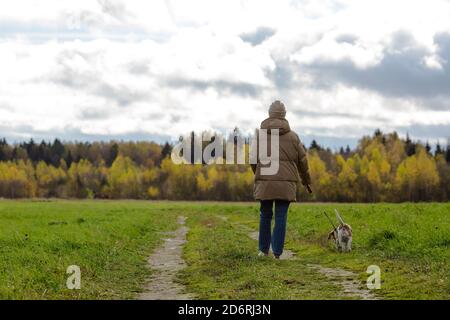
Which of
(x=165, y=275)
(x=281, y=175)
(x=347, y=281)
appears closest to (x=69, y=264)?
(x=165, y=275)

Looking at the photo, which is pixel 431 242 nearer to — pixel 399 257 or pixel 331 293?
pixel 399 257

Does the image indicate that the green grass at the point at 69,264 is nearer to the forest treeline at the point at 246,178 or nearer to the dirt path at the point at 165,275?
the dirt path at the point at 165,275

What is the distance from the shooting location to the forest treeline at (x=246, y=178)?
136 meters

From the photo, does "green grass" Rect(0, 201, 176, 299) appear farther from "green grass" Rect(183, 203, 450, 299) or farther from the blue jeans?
the blue jeans

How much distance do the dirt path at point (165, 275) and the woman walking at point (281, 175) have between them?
8.91 feet

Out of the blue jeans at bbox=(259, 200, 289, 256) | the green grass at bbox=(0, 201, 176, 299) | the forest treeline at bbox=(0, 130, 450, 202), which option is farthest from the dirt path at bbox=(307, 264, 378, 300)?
the forest treeline at bbox=(0, 130, 450, 202)

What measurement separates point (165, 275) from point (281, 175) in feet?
12.2

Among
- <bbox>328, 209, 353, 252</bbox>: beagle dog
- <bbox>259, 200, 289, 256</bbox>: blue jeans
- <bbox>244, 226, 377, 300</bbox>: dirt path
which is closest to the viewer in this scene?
<bbox>244, 226, 377, 300</bbox>: dirt path

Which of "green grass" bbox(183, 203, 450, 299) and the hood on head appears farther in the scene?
the hood on head

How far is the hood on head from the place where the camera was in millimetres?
14422

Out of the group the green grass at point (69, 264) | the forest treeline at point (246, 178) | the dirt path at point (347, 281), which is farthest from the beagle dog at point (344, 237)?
the forest treeline at point (246, 178)

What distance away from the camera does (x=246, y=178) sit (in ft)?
482

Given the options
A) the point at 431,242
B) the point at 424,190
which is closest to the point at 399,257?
the point at 431,242
